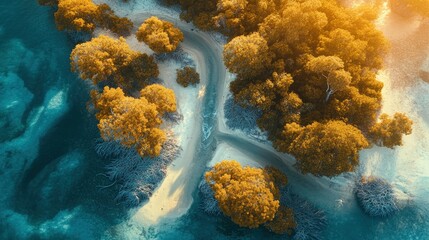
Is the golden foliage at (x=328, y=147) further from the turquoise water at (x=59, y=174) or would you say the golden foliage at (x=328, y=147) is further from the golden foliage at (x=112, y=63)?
the golden foliage at (x=112, y=63)

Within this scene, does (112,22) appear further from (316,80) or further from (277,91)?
(316,80)

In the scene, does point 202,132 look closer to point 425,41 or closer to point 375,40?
point 375,40

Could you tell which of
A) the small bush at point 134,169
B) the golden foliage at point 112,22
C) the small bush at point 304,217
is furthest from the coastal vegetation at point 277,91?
the golden foliage at point 112,22

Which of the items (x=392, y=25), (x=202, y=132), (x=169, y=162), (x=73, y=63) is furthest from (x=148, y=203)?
(x=392, y=25)

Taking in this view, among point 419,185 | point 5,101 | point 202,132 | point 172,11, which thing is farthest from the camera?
point 172,11

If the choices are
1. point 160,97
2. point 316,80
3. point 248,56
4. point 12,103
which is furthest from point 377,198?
point 12,103
